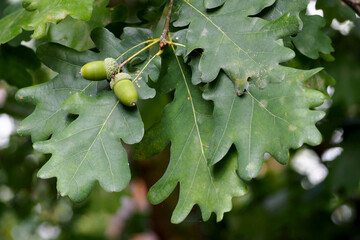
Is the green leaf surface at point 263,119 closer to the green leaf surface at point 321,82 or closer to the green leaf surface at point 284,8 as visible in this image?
the green leaf surface at point 284,8

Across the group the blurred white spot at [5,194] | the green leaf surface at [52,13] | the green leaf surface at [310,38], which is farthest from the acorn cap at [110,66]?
the blurred white spot at [5,194]

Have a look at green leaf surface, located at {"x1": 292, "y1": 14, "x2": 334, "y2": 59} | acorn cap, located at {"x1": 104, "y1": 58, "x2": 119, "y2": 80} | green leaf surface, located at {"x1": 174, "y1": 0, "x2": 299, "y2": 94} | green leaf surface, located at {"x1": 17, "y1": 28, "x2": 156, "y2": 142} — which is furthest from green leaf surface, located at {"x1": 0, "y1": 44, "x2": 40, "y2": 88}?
green leaf surface, located at {"x1": 292, "y1": 14, "x2": 334, "y2": 59}

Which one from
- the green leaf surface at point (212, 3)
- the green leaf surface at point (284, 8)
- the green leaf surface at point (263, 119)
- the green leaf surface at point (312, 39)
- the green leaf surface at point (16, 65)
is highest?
the green leaf surface at point (212, 3)

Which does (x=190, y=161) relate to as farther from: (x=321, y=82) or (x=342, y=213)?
(x=342, y=213)

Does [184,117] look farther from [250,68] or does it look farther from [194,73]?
[250,68]

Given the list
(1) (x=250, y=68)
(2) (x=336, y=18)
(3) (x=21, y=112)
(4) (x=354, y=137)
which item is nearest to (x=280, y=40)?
(1) (x=250, y=68)

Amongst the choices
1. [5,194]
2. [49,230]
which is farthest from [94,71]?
[49,230]
